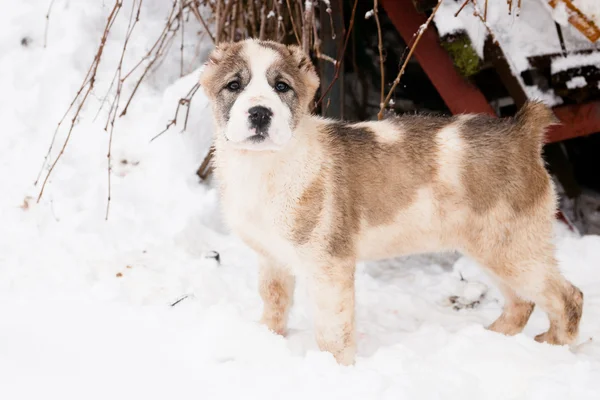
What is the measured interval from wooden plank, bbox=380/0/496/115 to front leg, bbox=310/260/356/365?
5.92 feet

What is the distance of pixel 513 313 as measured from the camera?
317 centimetres

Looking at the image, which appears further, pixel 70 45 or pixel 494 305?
pixel 70 45

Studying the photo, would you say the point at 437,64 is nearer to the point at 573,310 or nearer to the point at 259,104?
the point at 573,310

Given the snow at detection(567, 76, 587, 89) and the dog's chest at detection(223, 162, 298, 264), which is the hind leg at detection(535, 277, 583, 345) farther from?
the snow at detection(567, 76, 587, 89)

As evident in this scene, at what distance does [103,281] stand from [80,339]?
2.15 feet

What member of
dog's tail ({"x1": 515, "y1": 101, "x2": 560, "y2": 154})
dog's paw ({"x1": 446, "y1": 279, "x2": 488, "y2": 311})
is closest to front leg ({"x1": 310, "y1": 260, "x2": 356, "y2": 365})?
dog's tail ({"x1": 515, "y1": 101, "x2": 560, "y2": 154})

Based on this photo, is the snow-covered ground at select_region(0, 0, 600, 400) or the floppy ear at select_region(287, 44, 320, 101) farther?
the floppy ear at select_region(287, 44, 320, 101)

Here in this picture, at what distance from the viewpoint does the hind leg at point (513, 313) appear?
10.3 feet

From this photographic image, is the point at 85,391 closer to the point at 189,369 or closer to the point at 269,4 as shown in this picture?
the point at 189,369

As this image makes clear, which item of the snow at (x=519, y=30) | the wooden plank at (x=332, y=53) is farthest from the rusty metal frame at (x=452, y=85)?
the wooden plank at (x=332, y=53)

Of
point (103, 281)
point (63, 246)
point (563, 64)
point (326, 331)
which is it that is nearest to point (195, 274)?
point (103, 281)

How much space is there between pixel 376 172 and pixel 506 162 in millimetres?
592

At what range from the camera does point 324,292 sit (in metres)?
2.68

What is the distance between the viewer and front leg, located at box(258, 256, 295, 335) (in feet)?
10.0
